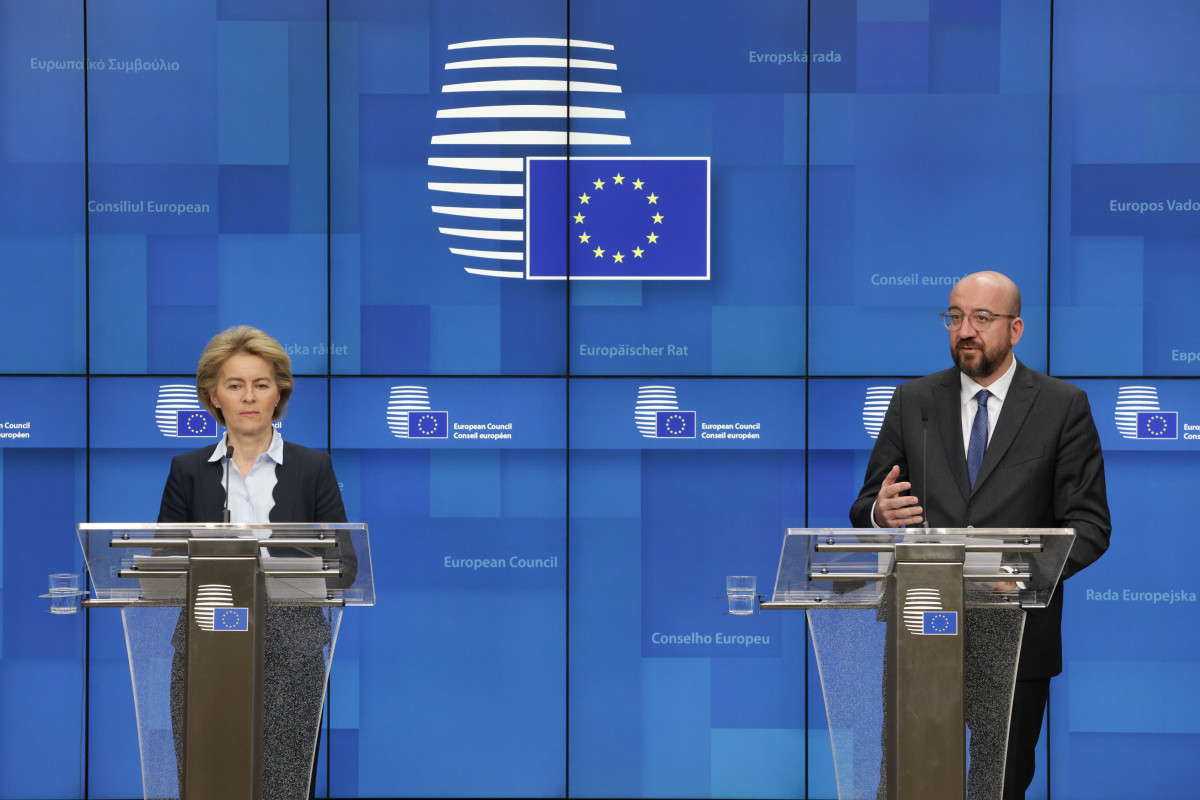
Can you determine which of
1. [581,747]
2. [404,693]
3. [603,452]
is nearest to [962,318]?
[603,452]

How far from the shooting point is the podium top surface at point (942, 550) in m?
2.17

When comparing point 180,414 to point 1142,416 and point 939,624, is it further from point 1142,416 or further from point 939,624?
point 1142,416

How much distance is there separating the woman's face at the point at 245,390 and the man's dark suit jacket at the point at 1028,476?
1713 millimetres

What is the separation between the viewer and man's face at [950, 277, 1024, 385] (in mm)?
3039

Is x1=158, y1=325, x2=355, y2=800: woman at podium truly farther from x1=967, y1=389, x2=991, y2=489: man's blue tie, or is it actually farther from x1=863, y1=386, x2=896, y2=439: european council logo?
x1=863, y1=386, x2=896, y2=439: european council logo

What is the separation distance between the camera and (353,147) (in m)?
4.38

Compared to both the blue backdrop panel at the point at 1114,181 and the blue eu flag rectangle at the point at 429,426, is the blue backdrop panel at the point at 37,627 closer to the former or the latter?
the blue eu flag rectangle at the point at 429,426

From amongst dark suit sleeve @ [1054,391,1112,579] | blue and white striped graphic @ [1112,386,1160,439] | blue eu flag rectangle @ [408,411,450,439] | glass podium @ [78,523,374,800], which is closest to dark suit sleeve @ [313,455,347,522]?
glass podium @ [78,523,374,800]

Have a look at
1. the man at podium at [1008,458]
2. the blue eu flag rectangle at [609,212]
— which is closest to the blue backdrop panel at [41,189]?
the blue eu flag rectangle at [609,212]

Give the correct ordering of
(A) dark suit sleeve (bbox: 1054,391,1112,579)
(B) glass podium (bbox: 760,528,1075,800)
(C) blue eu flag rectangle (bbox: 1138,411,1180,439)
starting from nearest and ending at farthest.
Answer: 1. (B) glass podium (bbox: 760,528,1075,800)
2. (A) dark suit sleeve (bbox: 1054,391,1112,579)
3. (C) blue eu flag rectangle (bbox: 1138,411,1180,439)

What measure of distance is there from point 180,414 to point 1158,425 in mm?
3985

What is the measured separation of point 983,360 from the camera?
3.06m

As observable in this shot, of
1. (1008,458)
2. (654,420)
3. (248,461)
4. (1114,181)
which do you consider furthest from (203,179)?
(1114,181)

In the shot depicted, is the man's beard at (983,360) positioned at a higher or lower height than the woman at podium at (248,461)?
higher
